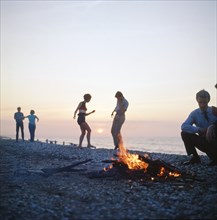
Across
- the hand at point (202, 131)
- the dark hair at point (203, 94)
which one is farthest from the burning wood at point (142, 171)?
the dark hair at point (203, 94)

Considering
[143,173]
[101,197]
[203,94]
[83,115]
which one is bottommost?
[101,197]

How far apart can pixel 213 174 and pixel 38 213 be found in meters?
6.26

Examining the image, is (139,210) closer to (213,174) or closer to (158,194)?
(158,194)

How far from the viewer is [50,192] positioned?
22.3 ft

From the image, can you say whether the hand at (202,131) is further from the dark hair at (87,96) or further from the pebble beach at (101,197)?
the dark hair at (87,96)

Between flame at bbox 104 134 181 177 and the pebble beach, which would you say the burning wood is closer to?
flame at bbox 104 134 181 177

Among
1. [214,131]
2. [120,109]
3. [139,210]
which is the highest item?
[120,109]

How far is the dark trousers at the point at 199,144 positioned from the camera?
9.94 m

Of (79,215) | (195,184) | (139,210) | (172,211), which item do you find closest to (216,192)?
(195,184)

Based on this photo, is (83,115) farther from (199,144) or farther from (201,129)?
(201,129)

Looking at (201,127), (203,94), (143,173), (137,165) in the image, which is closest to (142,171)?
(143,173)

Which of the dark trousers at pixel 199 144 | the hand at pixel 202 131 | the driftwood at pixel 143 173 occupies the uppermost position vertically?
the hand at pixel 202 131

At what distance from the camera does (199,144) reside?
33.2 ft

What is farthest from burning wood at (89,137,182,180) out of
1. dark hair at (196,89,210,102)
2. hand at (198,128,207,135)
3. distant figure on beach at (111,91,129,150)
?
distant figure on beach at (111,91,129,150)
